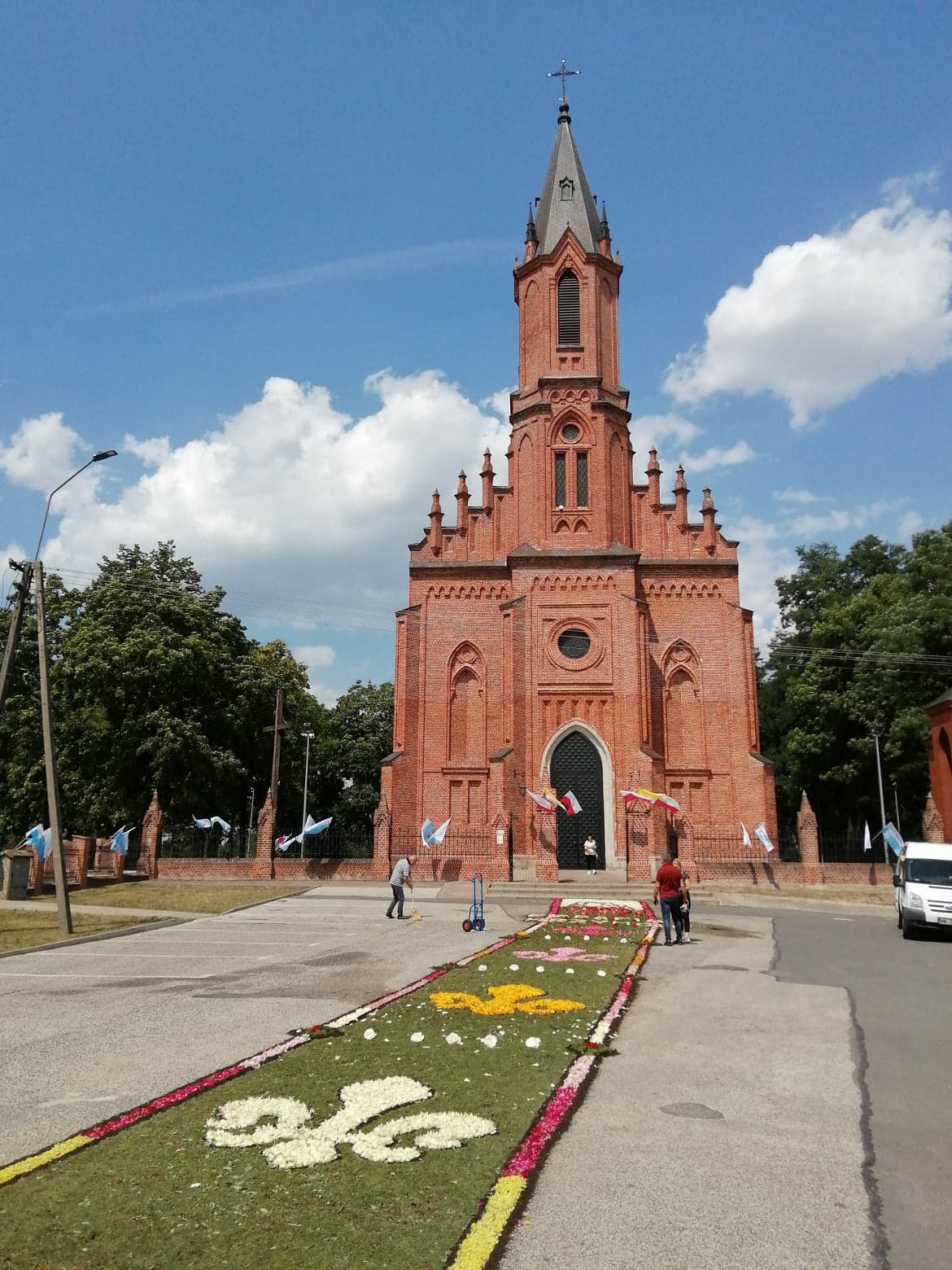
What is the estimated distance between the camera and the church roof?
132 ft

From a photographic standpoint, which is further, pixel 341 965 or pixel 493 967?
pixel 341 965

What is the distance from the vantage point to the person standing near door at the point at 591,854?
32.5 metres

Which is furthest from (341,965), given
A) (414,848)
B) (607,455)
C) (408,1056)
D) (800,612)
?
(800,612)

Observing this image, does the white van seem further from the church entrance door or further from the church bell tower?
the church bell tower

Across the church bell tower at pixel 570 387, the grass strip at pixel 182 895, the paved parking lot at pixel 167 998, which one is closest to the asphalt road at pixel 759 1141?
the paved parking lot at pixel 167 998

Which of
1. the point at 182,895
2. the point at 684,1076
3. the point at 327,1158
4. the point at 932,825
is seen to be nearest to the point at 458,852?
the point at 182,895

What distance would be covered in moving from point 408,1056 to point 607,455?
32.3m

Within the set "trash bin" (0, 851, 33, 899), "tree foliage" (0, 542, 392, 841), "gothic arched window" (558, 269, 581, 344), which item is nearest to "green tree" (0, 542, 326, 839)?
"tree foliage" (0, 542, 392, 841)

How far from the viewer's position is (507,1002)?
966 centimetres

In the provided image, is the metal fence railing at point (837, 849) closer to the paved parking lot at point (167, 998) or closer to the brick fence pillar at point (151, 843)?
the paved parking lot at point (167, 998)

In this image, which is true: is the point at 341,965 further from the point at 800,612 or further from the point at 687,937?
the point at 800,612

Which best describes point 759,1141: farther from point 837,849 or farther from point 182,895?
point 837,849

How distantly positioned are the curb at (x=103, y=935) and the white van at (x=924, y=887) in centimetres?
1537

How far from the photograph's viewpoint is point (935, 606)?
35.6m
